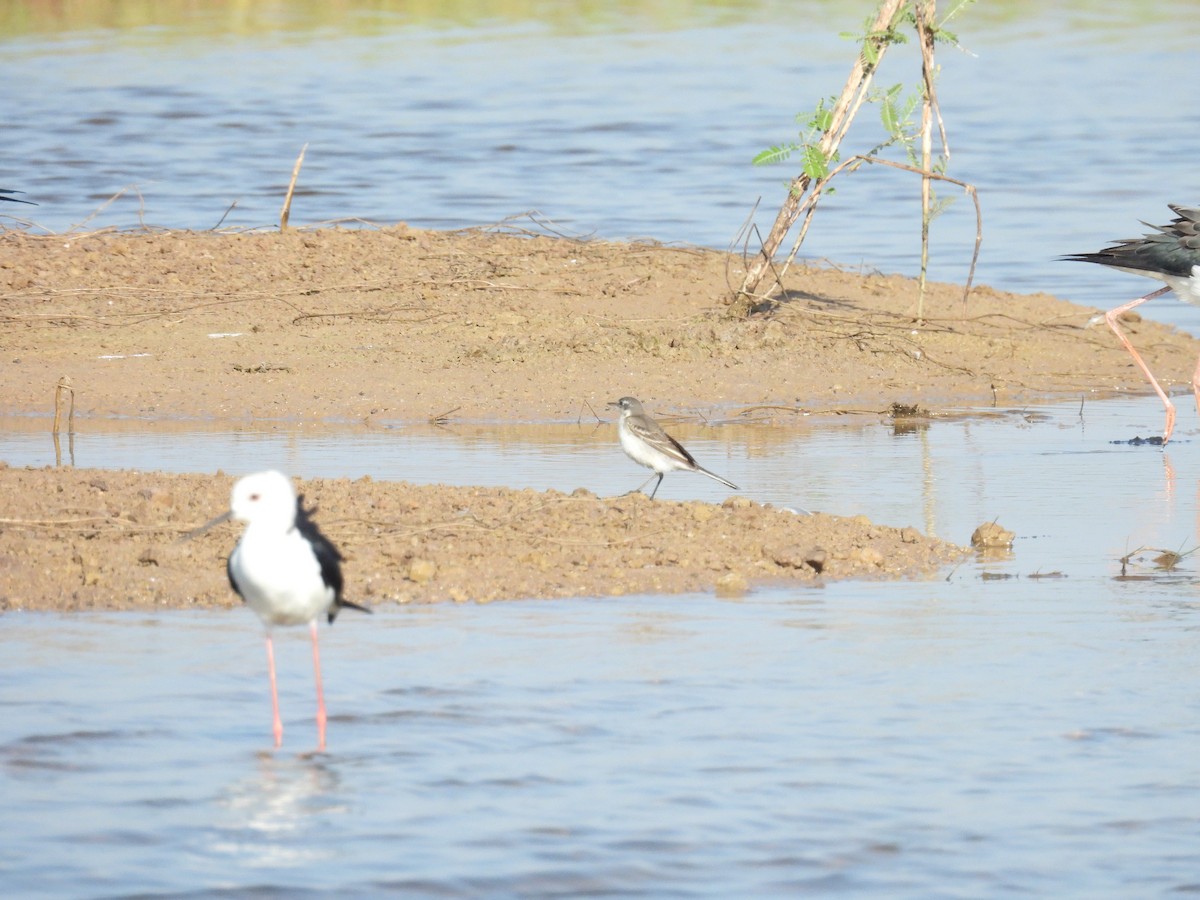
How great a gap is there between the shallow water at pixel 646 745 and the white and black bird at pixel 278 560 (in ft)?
1.23

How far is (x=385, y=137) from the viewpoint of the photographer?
99.0 feet

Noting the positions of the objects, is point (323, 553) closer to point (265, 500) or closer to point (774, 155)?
point (265, 500)

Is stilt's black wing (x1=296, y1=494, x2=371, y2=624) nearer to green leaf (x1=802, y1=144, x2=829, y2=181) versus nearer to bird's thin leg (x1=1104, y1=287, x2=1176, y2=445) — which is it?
bird's thin leg (x1=1104, y1=287, x2=1176, y2=445)

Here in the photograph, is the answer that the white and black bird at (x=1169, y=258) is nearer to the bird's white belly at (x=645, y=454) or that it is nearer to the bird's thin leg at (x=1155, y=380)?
the bird's thin leg at (x=1155, y=380)

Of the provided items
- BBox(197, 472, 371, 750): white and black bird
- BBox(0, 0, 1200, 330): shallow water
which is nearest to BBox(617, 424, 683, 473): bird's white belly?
→ BBox(197, 472, 371, 750): white and black bird

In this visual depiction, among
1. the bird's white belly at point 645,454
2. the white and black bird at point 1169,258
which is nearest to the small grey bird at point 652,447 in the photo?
the bird's white belly at point 645,454

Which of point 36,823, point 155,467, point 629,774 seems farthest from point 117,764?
point 155,467

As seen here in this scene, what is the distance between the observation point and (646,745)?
627 cm

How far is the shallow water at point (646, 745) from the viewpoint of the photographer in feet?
17.6

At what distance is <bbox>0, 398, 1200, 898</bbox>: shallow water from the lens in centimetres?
536

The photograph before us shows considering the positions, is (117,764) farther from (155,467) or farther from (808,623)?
(155,467)

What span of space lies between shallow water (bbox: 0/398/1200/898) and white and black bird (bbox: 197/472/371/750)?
1.23 ft

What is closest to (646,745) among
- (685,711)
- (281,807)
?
(685,711)

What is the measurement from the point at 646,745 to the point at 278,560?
1.35 meters
